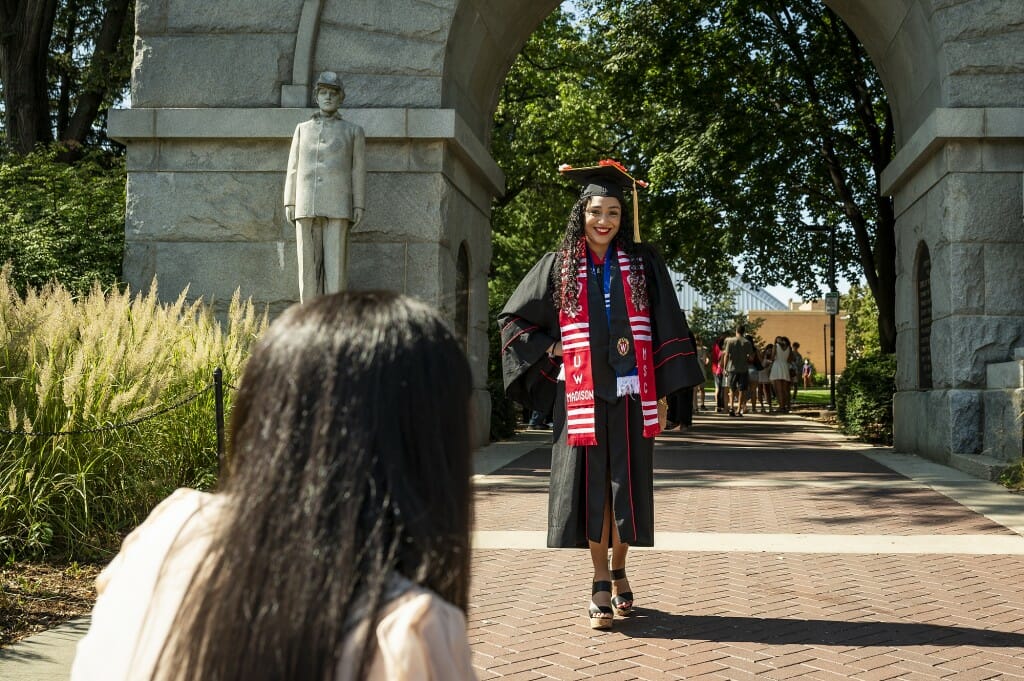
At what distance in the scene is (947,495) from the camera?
9.16 m

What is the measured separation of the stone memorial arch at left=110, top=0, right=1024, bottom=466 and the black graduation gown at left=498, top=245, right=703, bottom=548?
5839 mm

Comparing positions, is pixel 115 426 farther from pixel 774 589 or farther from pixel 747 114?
pixel 747 114

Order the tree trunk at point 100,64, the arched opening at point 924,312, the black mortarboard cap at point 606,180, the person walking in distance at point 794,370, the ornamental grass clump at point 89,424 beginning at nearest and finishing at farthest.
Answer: the black mortarboard cap at point 606,180 < the ornamental grass clump at point 89,424 < the arched opening at point 924,312 < the tree trunk at point 100,64 < the person walking in distance at point 794,370

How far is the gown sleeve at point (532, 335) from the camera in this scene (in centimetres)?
534

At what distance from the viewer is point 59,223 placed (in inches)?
512

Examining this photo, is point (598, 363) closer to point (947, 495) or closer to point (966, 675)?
point (966, 675)

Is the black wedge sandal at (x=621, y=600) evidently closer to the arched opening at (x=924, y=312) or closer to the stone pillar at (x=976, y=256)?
the stone pillar at (x=976, y=256)

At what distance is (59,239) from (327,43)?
12.7 ft

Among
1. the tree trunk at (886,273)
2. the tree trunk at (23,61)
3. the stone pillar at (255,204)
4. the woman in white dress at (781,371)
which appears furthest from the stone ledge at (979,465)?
the tree trunk at (23,61)

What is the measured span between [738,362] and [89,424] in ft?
65.5

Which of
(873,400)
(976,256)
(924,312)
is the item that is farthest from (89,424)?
A: (873,400)

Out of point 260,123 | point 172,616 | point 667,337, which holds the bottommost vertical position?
point 172,616

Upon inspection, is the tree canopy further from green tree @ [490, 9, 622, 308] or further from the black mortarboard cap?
the black mortarboard cap

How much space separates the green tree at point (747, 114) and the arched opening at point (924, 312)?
22.3ft
